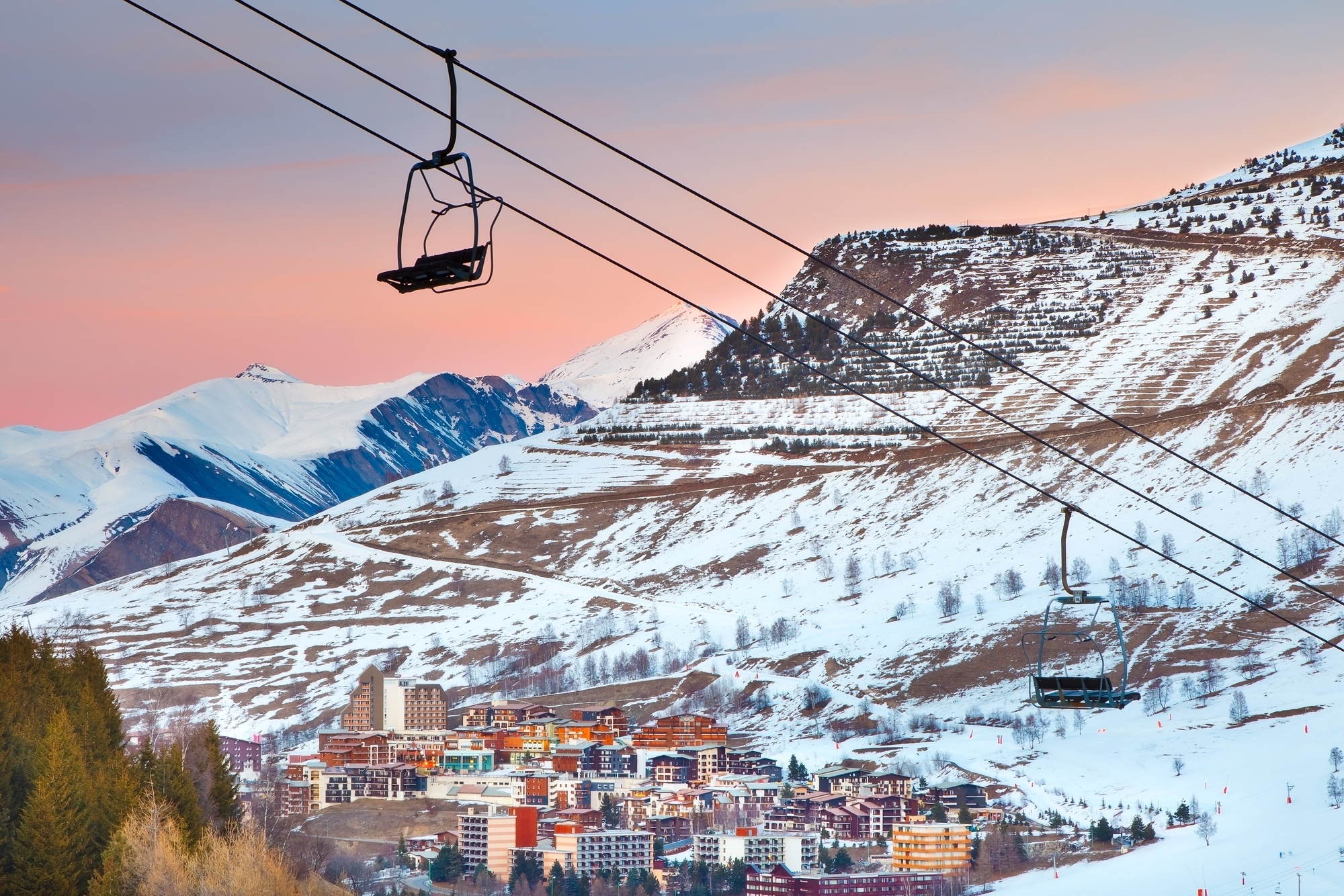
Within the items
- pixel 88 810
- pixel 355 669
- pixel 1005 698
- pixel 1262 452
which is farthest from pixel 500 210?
pixel 1262 452

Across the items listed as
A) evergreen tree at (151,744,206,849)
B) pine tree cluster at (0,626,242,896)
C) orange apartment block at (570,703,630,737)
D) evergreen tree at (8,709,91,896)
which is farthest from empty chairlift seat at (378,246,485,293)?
orange apartment block at (570,703,630,737)

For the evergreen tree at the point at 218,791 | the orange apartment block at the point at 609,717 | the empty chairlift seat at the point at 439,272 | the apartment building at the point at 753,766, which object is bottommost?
the apartment building at the point at 753,766

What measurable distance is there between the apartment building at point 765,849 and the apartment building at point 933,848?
469cm

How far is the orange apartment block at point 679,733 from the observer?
115688 mm

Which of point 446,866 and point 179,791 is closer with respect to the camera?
point 179,791

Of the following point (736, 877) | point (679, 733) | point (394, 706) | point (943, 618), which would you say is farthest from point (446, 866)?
point (943, 618)

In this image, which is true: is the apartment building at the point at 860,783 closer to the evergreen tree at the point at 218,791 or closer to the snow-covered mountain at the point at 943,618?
the snow-covered mountain at the point at 943,618

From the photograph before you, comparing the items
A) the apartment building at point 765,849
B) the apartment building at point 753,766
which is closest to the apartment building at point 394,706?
the apartment building at point 753,766

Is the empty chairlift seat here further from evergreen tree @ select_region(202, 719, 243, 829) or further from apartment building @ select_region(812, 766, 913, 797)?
apartment building @ select_region(812, 766, 913, 797)

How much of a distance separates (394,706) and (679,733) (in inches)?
1208

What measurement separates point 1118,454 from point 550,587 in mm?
67112

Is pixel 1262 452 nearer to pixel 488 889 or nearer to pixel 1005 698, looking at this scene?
pixel 1005 698

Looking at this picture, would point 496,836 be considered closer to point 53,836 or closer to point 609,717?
point 609,717

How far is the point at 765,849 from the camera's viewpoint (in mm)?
84750
